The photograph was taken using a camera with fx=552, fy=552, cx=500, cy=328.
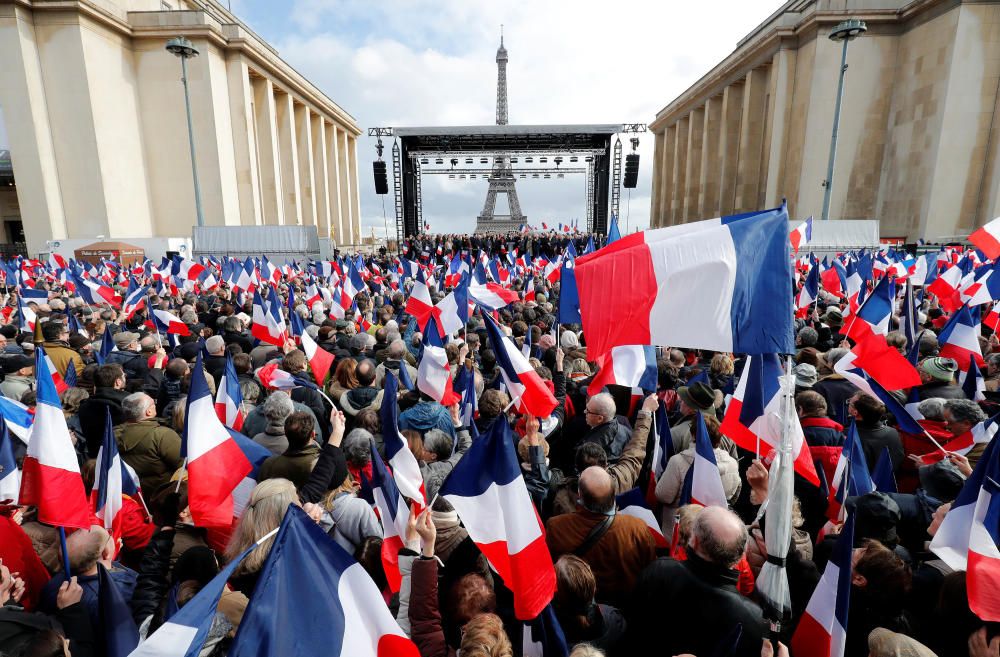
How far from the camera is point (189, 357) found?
6395mm

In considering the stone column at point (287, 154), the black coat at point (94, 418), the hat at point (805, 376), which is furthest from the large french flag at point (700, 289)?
the stone column at point (287, 154)

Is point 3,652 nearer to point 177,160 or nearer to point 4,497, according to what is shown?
point 4,497

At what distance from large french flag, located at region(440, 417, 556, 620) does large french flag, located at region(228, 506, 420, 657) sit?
56cm

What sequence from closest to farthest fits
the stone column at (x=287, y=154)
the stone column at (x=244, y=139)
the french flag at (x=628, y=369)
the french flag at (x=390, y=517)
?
the french flag at (x=390, y=517)
the french flag at (x=628, y=369)
the stone column at (x=244, y=139)
the stone column at (x=287, y=154)

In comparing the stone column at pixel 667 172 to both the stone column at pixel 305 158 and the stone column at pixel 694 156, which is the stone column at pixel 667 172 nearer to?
the stone column at pixel 694 156

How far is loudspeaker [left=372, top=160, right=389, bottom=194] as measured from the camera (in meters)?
35.7

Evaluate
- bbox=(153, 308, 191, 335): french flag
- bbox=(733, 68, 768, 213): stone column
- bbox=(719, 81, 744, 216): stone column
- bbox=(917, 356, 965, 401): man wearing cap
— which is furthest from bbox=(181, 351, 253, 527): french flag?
bbox=(719, 81, 744, 216): stone column

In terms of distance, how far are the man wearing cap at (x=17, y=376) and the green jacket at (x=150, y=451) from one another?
77.4 inches

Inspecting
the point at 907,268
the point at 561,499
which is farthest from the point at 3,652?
the point at 907,268

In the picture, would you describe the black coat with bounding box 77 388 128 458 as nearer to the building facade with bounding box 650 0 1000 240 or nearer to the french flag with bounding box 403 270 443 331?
the french flag with bounding box 403 270 443 331

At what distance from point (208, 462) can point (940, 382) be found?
18.8 feet

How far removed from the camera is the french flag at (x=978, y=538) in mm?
1870

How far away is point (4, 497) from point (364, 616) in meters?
2.65

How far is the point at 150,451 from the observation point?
12.2 ft
